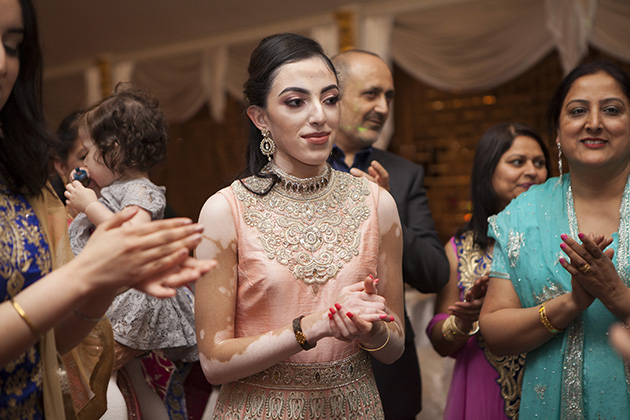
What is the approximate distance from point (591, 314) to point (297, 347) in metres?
0.97

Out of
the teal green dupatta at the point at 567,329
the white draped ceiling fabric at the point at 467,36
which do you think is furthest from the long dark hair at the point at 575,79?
the white draped ceiling fabric at the point at 467,36

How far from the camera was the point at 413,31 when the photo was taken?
682 cm

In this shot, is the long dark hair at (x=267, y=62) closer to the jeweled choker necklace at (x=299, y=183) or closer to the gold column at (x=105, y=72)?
the jeweled choker necklace at (x=299, y=183)

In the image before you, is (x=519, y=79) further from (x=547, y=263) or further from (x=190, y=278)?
(x=190, y=278)

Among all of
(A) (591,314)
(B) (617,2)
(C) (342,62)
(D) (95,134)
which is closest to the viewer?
(A) (591,314)

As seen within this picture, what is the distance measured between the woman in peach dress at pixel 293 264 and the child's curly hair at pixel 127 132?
23.8 inches

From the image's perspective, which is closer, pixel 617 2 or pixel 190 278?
pixel 190 278

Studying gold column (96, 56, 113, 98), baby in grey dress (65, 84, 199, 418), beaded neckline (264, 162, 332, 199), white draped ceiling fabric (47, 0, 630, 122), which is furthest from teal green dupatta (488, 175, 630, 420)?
gold column (96, 56, 113, 98)

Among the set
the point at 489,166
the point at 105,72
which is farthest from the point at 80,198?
the point at 105,72

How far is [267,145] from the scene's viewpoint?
5.74ft

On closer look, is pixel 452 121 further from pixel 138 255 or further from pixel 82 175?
pixel 138 255

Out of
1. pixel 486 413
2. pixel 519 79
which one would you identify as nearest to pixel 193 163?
pixel 519 79

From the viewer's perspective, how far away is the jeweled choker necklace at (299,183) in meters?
1.70

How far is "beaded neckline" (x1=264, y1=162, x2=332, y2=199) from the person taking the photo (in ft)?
5.57
